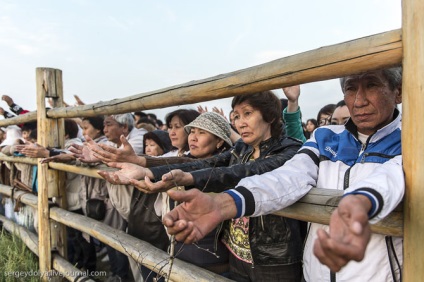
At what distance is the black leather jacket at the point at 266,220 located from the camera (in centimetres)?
161

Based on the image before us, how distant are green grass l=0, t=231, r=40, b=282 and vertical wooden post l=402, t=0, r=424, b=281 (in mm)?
3241

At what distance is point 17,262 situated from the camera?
3.66 metres

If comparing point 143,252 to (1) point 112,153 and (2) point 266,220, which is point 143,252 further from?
(2) point 266,220

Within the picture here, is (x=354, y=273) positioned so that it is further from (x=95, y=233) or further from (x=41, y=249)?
(x=41, y=249)

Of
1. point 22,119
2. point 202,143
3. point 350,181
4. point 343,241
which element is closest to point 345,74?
point 350,181

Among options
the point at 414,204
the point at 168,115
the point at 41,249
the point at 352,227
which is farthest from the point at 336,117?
the point at 41,249

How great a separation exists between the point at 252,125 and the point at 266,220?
51cm

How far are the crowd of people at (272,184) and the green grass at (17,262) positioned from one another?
1.24 meters

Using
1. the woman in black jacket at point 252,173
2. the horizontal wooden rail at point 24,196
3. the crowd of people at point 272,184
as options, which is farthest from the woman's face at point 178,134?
the horizontal wooden rail at point 24,196

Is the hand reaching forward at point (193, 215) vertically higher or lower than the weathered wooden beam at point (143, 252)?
higher

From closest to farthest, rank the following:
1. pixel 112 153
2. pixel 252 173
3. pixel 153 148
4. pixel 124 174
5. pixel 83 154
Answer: pixel 252 173, pixel 124 174, pixel 112 153, pixel 83 154, pixel 153 148

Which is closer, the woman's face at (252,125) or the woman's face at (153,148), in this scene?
the woman's face at (252,125)

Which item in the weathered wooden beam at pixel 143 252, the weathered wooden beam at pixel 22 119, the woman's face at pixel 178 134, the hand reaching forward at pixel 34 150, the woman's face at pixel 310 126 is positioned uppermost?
the weathered wooden beam at pixel 22 119

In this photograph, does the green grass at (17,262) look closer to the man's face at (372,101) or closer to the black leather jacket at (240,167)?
the black leather jacket at (240,167)
